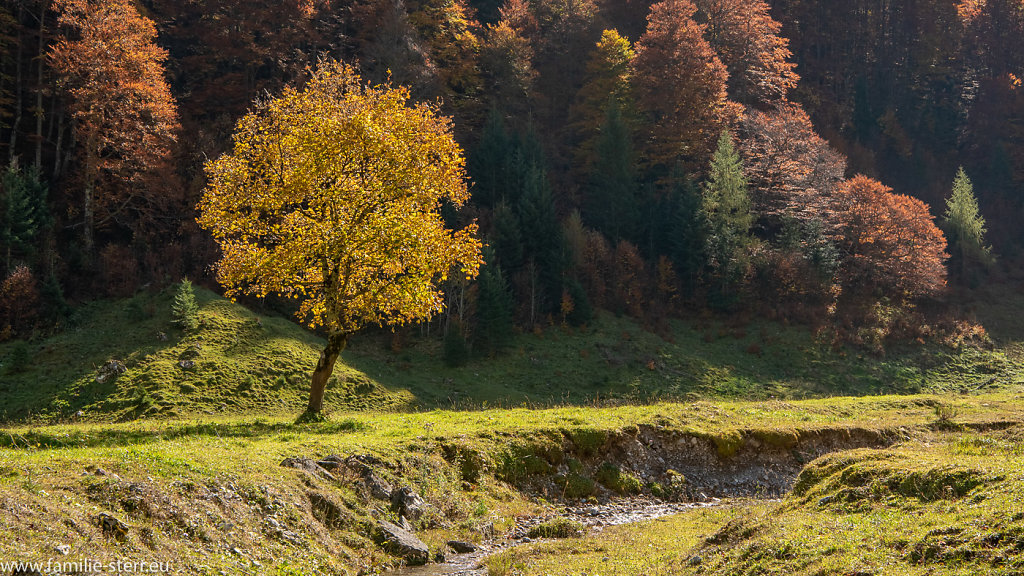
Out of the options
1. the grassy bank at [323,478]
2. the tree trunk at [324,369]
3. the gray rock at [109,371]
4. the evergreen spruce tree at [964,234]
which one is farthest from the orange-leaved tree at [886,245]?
the gray rock at [109,371]

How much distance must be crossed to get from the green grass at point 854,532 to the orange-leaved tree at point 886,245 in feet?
167

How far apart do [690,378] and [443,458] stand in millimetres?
32220

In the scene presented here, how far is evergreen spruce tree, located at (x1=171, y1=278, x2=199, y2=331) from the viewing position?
36.2 metres

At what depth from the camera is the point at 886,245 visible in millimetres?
65562

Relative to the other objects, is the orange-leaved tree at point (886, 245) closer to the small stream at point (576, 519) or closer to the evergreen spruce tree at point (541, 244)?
the evergreen spruce tree at point (541, 244)

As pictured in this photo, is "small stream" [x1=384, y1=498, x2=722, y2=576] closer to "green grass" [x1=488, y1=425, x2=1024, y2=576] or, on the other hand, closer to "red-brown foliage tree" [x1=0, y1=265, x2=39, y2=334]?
"green grass" [x1=488, y1=425, x2=1024, y2=576]

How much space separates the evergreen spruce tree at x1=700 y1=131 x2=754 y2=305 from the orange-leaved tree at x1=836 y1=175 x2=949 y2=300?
11.4 meters

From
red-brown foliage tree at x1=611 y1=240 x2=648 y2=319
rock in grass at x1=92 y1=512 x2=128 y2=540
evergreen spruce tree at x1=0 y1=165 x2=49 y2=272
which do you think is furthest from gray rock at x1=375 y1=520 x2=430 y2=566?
red-brown foliage tree at x1=611 y1=240 x2=648 y2=319

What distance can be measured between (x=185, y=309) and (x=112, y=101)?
A: 55.5 feet

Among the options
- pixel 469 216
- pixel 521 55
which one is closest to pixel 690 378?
pixel 469 216

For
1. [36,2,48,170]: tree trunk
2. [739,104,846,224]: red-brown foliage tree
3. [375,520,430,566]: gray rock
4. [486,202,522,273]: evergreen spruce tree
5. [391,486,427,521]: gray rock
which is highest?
[739,104,846,224]: red-brown foliage tree

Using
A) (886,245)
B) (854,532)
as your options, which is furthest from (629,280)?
(854,532)

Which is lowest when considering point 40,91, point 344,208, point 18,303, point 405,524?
point 405,524

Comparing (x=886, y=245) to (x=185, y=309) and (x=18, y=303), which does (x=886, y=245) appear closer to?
(x=185, y=309)
